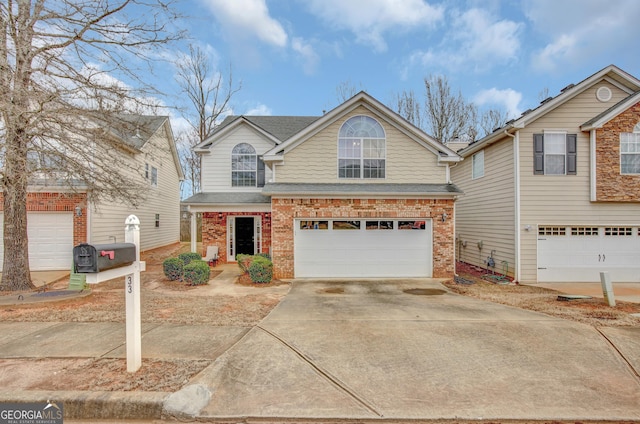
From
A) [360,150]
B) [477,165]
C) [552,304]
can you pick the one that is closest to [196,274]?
[360,150]

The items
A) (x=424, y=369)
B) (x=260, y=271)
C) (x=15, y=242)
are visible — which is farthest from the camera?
(x=260, y=271)

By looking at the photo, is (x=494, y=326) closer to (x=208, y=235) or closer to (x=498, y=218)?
(x=498, y=218)

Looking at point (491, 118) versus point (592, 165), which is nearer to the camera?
point (592, 165)

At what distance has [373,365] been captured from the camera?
424 centimetres

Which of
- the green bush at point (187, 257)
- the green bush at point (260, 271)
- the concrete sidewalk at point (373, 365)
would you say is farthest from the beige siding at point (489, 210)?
the green bush at point (187, 257)

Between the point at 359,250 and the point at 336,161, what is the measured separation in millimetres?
3384

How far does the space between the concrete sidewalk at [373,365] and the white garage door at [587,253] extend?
17.3 ft

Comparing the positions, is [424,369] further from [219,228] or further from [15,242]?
[219,228]

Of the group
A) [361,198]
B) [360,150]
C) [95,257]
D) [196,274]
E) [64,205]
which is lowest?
[196,274]

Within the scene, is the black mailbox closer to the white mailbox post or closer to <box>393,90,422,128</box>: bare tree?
the white mailbox post

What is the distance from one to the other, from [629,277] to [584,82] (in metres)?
7.02

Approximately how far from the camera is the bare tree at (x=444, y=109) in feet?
82.1

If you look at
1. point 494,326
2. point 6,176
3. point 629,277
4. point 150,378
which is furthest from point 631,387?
point 6,176

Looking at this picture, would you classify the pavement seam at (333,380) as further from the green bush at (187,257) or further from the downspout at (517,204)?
the downspout at (517,204)
